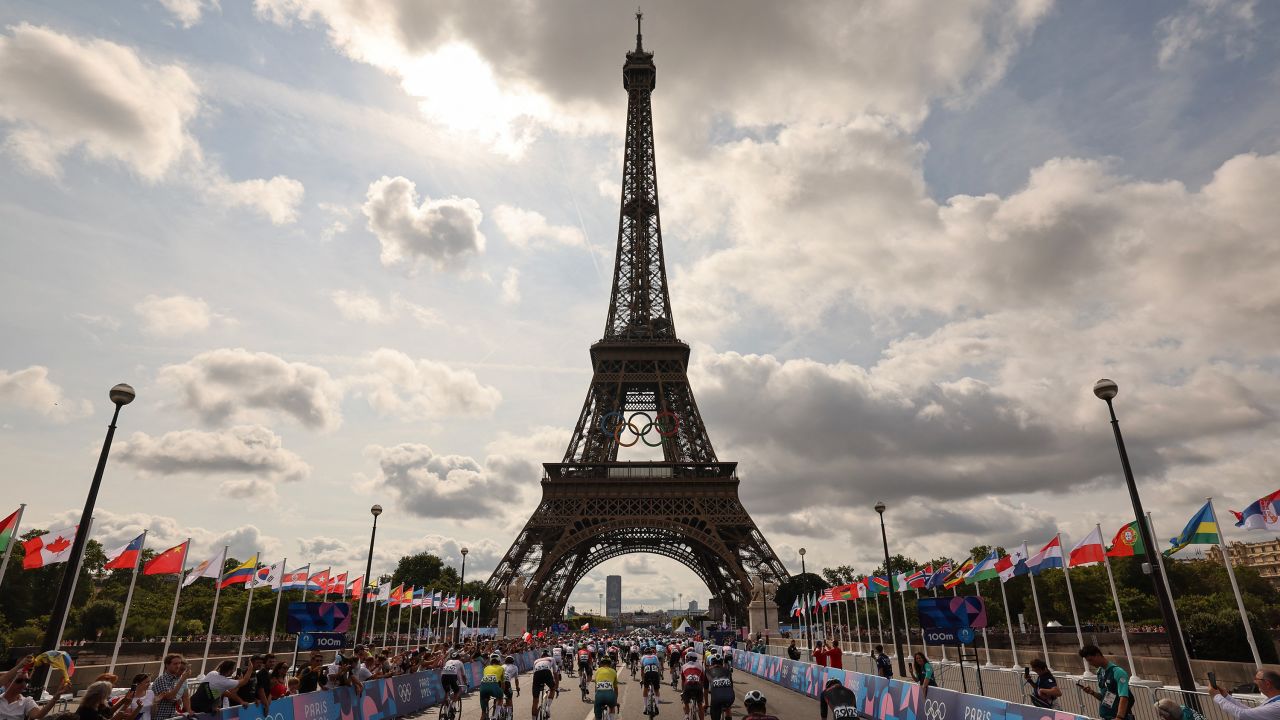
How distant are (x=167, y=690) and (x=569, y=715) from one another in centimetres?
1335

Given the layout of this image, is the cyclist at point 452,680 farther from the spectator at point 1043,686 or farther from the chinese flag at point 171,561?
the spectator at point 1043,686

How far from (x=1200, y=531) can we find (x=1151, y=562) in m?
4.28

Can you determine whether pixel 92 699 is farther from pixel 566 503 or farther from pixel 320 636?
pixel 566 503

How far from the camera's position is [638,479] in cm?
6462

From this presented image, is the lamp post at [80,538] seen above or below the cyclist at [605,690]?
above

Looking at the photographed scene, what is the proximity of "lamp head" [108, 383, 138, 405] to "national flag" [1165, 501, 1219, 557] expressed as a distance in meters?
25.1

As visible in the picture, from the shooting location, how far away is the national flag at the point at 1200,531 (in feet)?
57.4

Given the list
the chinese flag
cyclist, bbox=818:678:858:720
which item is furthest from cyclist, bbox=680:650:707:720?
the chinese flag

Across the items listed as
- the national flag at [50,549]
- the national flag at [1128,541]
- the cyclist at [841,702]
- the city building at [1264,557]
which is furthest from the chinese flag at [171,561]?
the city building at [1264,557]

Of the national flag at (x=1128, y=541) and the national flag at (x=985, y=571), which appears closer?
the national flag at (x=1128, y=541)

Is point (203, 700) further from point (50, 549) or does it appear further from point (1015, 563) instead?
point (1015, 563)

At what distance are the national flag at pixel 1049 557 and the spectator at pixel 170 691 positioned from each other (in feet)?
80.2

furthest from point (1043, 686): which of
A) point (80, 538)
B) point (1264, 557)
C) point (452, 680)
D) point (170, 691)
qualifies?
point (1264, 557)

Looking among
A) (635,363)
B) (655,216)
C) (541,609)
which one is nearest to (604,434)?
(635,363)
